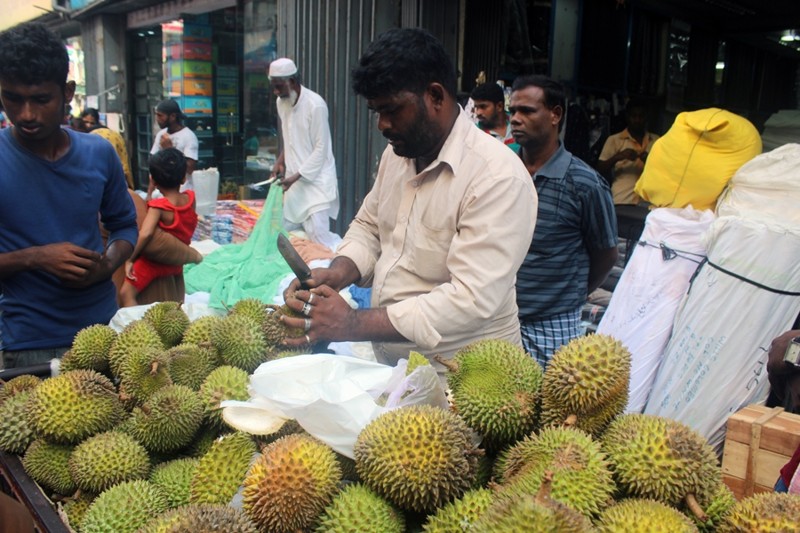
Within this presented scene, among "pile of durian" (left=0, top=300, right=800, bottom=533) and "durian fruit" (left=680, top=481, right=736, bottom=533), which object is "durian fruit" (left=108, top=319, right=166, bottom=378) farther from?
"durian fruit" (left=680, top=481, right=736, bottom=533)

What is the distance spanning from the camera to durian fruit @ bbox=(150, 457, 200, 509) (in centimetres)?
146

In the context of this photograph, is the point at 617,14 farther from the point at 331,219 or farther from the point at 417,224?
the point at 417,224

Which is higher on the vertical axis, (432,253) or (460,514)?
(432,253)

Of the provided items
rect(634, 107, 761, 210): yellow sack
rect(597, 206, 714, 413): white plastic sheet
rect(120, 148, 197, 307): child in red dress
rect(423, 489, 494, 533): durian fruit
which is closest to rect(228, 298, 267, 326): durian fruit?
rect(423, 489, 494, 533): durian fruit

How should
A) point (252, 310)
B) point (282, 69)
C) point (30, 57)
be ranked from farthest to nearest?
1. point (282, 69)
2. point (30, 57)
3. point (252, 310)

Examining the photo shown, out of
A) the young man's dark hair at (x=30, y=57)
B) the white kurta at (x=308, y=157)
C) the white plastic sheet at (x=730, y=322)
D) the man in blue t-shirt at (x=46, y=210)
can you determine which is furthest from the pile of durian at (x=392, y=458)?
the white kurta at (x=308, y=157)

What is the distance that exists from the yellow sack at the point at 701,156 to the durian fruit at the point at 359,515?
294cm

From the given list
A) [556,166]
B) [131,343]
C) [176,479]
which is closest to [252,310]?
[131,343]

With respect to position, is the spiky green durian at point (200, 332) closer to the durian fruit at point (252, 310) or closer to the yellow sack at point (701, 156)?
the durian fruit at point (252, 310)

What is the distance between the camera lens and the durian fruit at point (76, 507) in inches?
58.7

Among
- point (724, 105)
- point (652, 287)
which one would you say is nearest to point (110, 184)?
point (652, 287)

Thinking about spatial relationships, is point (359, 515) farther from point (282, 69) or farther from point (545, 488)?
point (282, 69)

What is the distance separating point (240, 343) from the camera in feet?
5.83

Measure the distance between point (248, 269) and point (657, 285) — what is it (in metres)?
3.31
